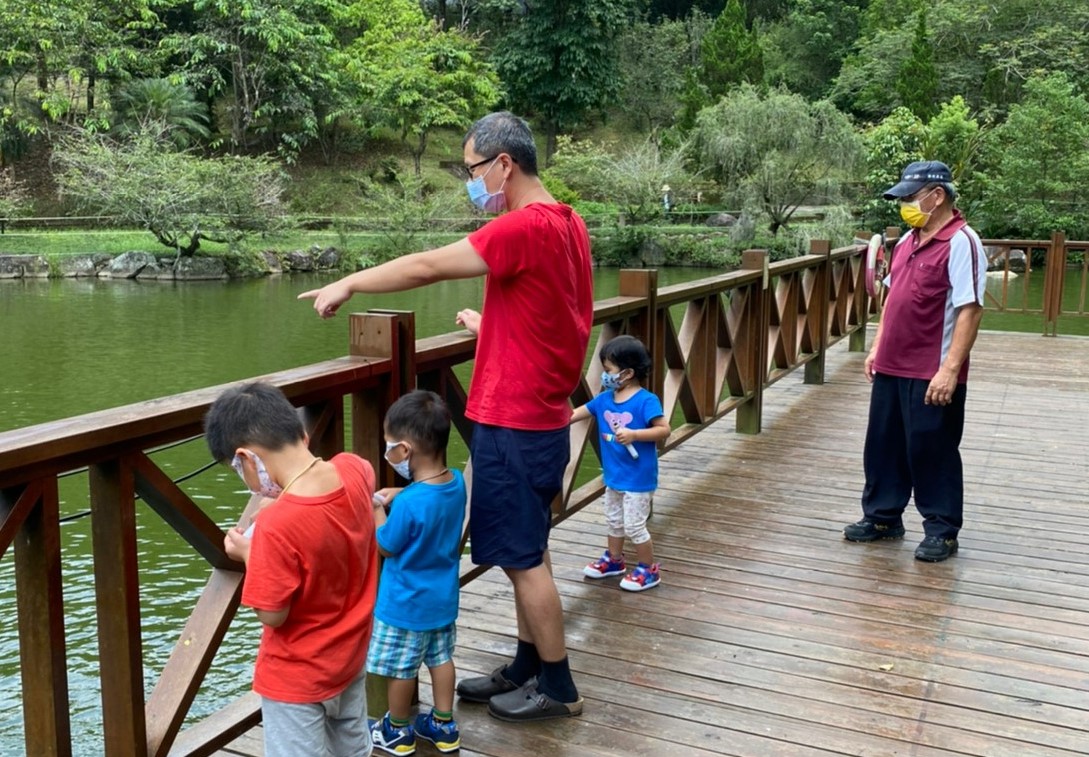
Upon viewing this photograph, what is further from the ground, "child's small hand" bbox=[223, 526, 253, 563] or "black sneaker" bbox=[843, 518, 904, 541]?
"child's small hand" bbox=[223, 526, 253, 563]

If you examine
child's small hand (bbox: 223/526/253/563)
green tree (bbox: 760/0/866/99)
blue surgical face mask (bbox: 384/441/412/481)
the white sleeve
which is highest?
green tree (bbox: 760/0/866/99)

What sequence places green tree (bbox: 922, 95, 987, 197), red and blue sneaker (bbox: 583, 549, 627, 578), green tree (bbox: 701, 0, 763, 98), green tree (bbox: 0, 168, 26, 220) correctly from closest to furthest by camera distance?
red and blue sneaker (bbox: 583, 549, 627, 578) → green tree (bbox: 0, 168, 26, 220) → green tree (bbox: 922, 95, 987, 197) → green tree (bbox: 701, 0, 763, 98)

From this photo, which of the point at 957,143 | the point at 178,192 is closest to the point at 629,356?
the point at 178,192

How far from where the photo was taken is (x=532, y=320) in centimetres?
233

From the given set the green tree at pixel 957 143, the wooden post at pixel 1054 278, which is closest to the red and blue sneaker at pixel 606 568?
the wooden post at pixel 1054 278

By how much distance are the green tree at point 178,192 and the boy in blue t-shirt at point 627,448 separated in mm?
20847

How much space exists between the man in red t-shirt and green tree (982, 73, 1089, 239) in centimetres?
2526

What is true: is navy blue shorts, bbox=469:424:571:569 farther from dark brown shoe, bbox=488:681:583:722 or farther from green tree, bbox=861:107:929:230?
green tree, bbox=861:107:929:230

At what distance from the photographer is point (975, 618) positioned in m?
3.33

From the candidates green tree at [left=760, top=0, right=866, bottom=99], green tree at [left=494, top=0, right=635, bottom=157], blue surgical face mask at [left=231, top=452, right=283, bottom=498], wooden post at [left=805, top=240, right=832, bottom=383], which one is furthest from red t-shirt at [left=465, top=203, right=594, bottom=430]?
green tree at [left=760, top=0, right=866, bottom=99]

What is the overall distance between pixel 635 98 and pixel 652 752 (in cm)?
3820

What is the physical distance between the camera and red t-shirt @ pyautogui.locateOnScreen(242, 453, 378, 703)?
1.75 metres

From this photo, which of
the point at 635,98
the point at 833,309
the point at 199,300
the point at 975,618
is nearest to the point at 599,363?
the point at 975,618

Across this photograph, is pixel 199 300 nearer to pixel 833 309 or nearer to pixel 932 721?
pixel 833 309
